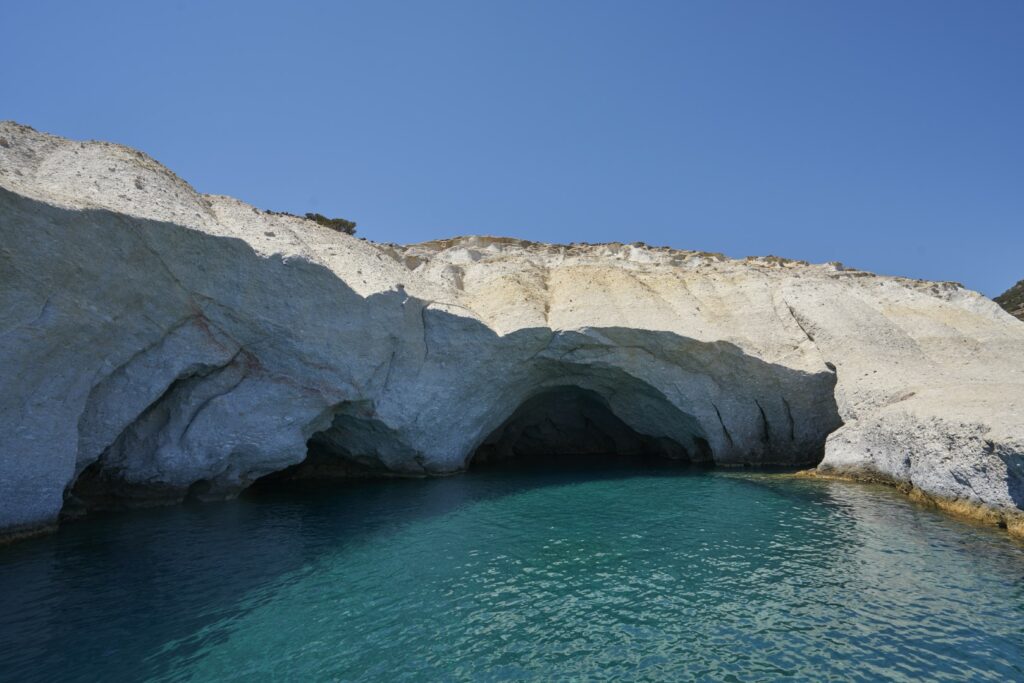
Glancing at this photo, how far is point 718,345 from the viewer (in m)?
27.0

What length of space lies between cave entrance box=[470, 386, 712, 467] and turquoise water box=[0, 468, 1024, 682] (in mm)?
13681

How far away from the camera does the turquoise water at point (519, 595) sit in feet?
29.9

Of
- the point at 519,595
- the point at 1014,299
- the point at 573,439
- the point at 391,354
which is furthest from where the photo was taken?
the point at 1014,299

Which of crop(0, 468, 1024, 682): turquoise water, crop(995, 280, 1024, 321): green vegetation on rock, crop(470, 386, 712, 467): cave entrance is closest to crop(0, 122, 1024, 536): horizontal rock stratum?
crop(470, 386, 712, 467): cave entrance

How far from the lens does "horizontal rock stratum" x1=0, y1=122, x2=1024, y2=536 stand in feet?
51.8

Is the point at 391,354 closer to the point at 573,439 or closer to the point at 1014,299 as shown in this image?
the point at 573,439

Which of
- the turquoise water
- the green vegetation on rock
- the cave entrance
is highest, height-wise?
the green vegetation on rock

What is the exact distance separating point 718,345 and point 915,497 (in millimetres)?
9832

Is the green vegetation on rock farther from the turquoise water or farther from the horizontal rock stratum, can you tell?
the turquoise water

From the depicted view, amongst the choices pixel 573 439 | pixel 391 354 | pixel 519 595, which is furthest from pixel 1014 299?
pixel 519 595

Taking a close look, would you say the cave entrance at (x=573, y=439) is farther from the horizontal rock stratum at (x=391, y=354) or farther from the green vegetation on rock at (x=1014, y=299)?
the green vegetation on rock at (x=1014, y=299)

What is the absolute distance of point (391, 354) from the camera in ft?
77.2

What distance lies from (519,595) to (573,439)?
2869 centimetres

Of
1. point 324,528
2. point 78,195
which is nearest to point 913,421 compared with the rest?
point 324,528
